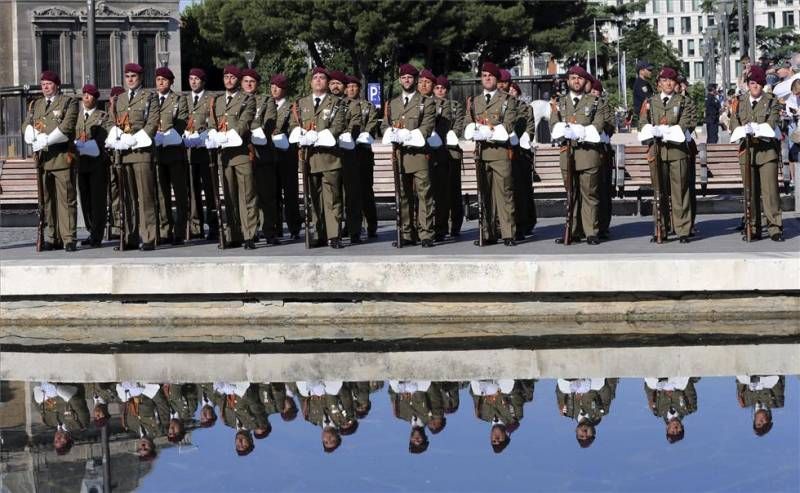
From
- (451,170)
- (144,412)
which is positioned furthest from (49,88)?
(144,412)

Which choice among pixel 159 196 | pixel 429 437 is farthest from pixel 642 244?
pixel 429 437

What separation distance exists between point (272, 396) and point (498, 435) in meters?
2.12

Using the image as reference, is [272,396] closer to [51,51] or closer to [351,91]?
[351,91]

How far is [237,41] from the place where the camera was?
70.3m

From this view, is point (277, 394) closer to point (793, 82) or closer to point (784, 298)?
point (784, 298)

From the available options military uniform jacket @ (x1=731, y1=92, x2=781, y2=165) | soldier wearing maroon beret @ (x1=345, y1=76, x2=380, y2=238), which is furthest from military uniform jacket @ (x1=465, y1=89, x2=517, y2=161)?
military uniform jacket @ (x1=731, y1=92, x2=781, y2=165)

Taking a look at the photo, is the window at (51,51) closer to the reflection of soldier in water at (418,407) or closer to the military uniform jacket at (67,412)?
the military uniform jacket at (67,412)

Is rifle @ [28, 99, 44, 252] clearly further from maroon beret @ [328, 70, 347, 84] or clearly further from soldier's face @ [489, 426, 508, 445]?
soldier's face @ [489, 426, 508, 445]

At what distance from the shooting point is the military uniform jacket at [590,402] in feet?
35.8

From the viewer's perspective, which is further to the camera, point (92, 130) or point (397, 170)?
point (92, 130)

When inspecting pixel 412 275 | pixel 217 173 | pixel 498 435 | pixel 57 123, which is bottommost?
pixel 498 435

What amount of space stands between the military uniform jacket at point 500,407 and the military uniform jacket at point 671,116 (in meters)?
6.25

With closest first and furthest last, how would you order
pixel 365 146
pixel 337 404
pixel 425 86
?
pixel 337 404 < pixel 425 86 < pixel 365 146

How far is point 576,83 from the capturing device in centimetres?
1753
